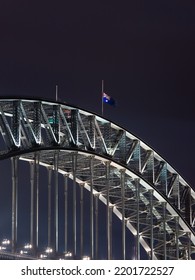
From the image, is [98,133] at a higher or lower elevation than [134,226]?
higher

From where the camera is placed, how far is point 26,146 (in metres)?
59.0

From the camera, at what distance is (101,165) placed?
76438mm

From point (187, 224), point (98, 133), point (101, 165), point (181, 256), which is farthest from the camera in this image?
point (181, 256)
